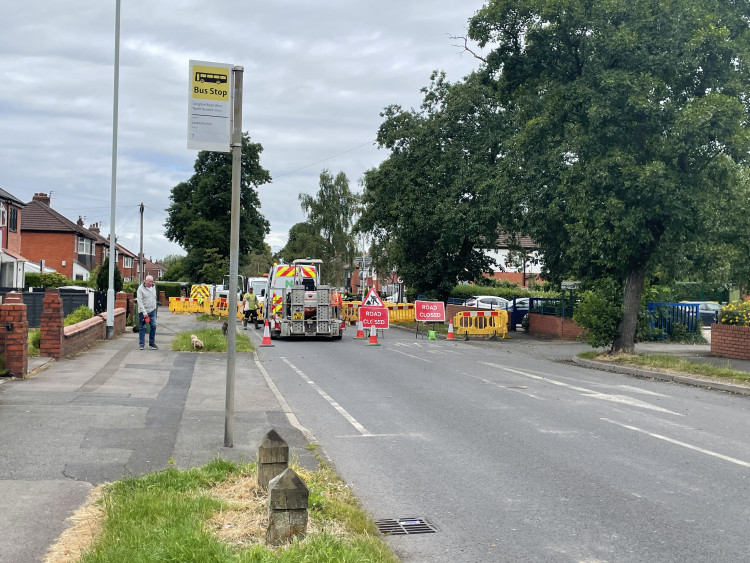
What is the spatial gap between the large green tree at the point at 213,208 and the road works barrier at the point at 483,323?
39.8 m

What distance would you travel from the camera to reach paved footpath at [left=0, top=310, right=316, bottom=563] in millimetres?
5707

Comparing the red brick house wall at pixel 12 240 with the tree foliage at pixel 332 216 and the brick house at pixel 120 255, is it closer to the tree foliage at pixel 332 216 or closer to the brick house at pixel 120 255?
the brick house at pixel 120 255

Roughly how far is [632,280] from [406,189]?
19467mm

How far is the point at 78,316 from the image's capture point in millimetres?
20547

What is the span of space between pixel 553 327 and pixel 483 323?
9.55ft

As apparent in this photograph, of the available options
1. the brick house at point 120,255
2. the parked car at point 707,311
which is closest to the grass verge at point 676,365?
the parked car at point 707,311

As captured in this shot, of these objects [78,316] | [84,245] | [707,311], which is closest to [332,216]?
[84,245]

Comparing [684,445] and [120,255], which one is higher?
[120,255]

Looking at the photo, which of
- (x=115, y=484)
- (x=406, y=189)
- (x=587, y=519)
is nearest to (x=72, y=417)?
(x=115, y=484)

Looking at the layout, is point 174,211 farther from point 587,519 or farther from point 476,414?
point 587,519

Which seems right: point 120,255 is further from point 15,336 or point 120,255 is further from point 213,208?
point 15,336

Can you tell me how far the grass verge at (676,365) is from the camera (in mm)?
15148

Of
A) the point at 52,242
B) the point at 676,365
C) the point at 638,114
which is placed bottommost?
the point at 676,365

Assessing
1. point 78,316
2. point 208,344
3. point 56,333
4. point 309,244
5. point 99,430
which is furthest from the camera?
point 309,244
